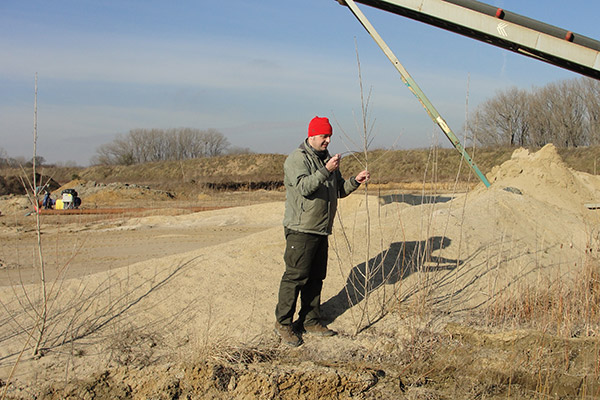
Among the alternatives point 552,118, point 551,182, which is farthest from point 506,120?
point 551,182

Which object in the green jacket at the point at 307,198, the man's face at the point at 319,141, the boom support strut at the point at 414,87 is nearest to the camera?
the green jacket at the point at 307,198

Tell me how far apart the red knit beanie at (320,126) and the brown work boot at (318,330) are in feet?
5.70

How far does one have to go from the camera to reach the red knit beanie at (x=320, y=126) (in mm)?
4316

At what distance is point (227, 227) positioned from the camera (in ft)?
46.4

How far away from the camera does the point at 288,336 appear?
4461mm

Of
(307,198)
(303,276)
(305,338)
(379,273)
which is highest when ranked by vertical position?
(307,198)

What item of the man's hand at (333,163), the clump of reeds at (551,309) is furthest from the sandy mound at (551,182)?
the man's hand at (333,163)

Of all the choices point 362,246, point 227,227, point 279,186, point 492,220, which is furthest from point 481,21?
point 279,186

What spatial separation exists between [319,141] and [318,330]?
1.70 metres

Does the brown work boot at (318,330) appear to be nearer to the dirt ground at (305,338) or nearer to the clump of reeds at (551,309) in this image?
the dirt ground at (305,338)

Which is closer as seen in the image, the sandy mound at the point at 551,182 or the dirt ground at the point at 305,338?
the dirt ground at the point at 305,338

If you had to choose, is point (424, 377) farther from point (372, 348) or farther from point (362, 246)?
point (362, 246)

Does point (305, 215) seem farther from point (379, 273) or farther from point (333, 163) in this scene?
point (379, 273)

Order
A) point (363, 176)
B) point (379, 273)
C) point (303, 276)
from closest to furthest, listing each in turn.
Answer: point (363, 176)
point (303, 276)
point (379, 273)
